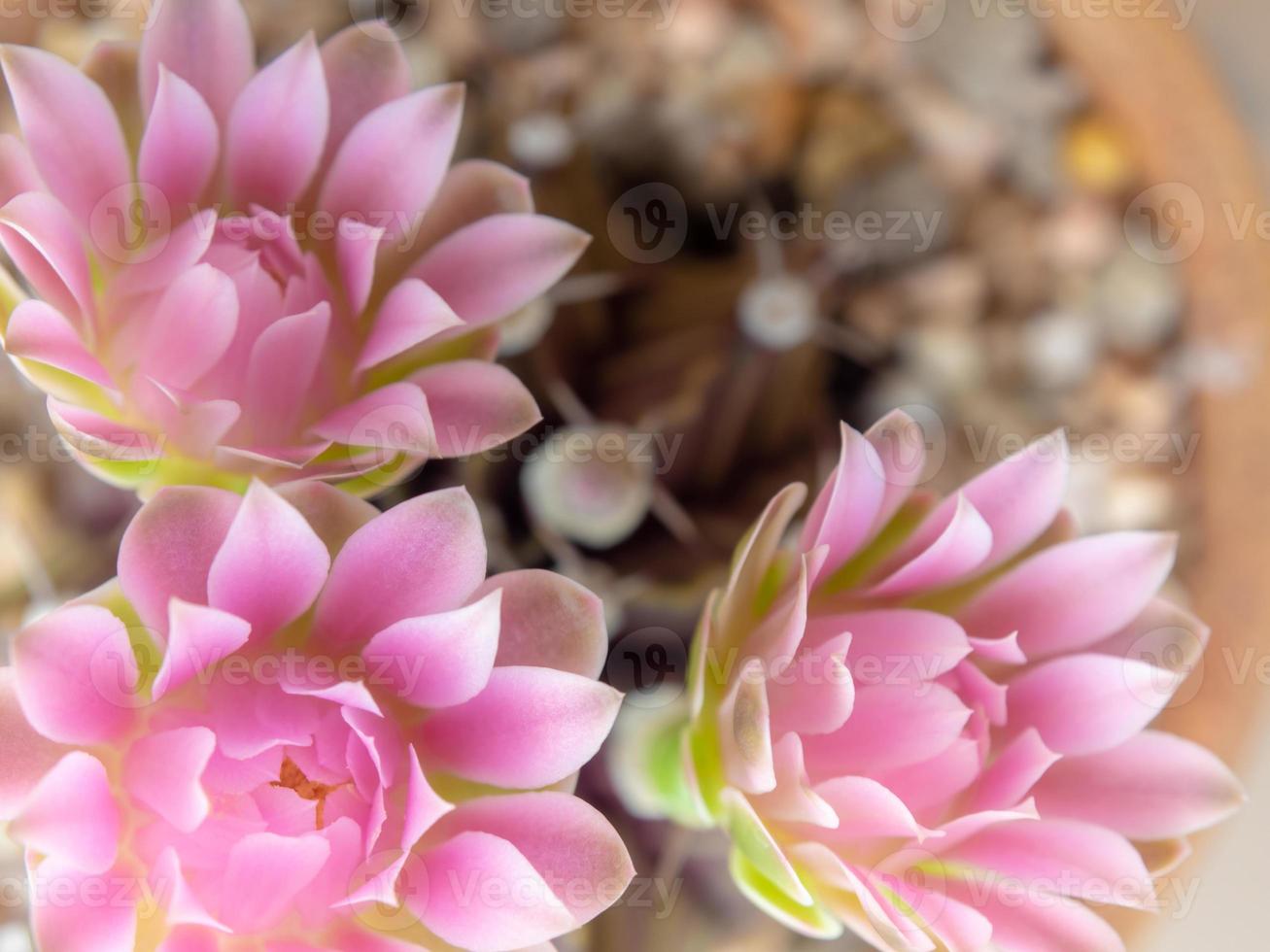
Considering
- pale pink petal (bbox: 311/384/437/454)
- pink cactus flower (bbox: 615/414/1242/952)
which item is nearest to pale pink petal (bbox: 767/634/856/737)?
pink cactus flower (bbox: 615/414/1242/952)

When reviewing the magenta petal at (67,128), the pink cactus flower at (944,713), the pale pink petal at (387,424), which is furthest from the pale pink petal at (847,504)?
the magenta petal at (67,128)

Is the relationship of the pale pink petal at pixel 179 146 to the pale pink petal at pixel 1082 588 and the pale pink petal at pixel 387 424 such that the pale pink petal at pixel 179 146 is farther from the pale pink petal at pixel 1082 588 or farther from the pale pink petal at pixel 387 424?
the pale pink petal at pixel 1082 588

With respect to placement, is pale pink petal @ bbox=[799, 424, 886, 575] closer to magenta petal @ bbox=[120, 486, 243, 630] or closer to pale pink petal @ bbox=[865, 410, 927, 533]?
pale pink petal @ bbox=[865, 410, 927, 533]

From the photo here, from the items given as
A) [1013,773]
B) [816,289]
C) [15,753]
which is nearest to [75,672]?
[15,753]

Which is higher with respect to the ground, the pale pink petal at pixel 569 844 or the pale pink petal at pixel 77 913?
the pale pink petal at pixel 569 844

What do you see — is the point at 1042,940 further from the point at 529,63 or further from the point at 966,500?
the point at 529,63

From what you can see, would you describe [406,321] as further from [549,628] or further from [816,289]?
[816,289]

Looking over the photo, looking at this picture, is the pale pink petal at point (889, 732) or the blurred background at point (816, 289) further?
the blurred background at point (816, 289)
